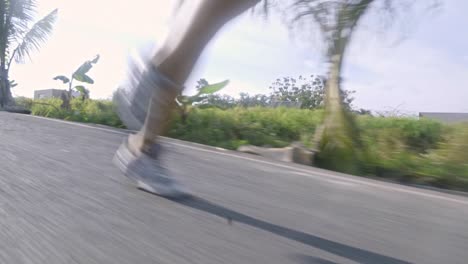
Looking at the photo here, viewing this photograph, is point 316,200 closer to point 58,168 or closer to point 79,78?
point 58,168

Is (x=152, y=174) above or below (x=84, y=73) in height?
below

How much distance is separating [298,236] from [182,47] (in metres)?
0.65

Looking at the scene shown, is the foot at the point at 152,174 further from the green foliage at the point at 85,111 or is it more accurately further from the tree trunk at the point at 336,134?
the green foliage at the point at 85,111

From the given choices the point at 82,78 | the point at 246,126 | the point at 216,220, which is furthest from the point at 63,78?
the point at 216,220

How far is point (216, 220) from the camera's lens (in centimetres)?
119

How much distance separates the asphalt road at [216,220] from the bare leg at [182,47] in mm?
263

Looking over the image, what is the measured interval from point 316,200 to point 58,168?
3.53 ft

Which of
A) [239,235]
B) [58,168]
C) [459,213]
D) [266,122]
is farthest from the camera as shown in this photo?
[266,122]

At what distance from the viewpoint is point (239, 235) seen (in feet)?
3.49

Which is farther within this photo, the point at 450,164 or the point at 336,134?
the point at 336,134

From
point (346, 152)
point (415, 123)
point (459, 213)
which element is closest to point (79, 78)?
point (415, 123)

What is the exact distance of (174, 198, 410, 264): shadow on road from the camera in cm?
96

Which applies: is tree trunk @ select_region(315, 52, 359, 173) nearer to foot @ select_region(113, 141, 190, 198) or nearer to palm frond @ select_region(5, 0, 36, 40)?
foot @ select_region(113, 141, 190, 198)

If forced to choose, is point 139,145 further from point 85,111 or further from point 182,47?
point 85,111
